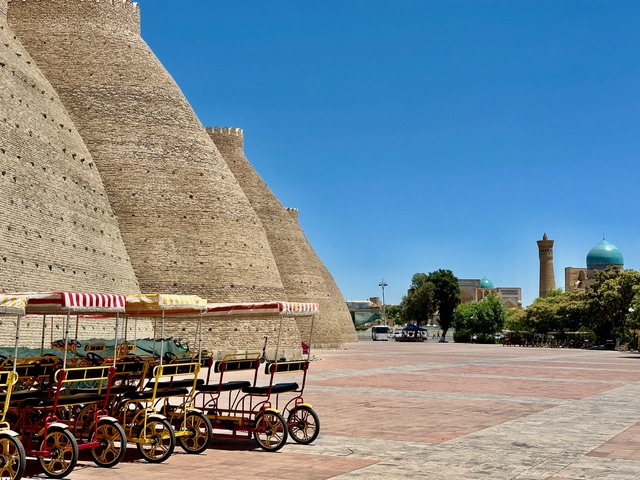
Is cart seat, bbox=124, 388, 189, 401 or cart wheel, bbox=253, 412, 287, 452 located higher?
cart seat, bbox=124, 388, 189, 401

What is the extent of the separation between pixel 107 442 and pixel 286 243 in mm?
46094

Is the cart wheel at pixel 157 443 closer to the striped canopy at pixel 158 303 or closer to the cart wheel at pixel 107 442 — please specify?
the cart wheel at pixel 107 442

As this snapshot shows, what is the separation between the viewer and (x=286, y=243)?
2222 inches

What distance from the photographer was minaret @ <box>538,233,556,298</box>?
412 feet

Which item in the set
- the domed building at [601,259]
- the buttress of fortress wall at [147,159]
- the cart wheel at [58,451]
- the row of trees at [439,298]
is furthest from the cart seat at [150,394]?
the domed building at [601,259]

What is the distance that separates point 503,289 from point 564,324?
9190 centimetres

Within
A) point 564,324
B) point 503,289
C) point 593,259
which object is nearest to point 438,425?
point 564,324

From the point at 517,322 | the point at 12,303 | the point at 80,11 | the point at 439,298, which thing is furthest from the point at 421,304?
the point at 12,303

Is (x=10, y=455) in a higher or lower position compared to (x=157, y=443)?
higher

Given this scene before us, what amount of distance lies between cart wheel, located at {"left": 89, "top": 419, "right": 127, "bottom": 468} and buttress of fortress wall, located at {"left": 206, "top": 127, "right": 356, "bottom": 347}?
1707 inches

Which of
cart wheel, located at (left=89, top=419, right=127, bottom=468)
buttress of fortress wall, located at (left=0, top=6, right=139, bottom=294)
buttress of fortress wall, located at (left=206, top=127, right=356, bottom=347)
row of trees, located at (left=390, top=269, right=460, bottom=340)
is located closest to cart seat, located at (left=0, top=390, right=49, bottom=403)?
cart wheel, located at (left=89, top=419, right=127, bottom=468)

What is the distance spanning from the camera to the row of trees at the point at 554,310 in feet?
201

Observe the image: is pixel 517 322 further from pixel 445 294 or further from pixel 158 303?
pixel 158 303

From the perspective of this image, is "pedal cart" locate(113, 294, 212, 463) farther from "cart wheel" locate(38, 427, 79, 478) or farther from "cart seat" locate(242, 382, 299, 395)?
"cart wheel" locate(38, 427, 79, 478)
